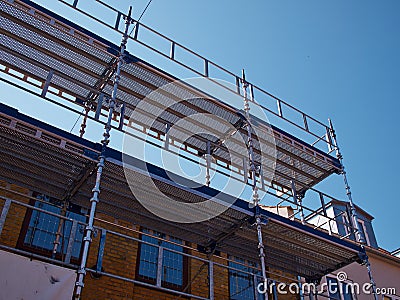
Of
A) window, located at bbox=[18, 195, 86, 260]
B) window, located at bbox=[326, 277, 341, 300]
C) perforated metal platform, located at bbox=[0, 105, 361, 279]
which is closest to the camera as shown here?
perforated metal platform, located at bbox=[0, 105, 361, 279]

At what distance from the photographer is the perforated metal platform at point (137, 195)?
7582 mm

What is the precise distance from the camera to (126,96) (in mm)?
10812

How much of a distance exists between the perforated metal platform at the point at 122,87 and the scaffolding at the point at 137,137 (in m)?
0.02

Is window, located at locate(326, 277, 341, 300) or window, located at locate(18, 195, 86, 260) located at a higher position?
window, located at locate(326, 277, 341, 300)

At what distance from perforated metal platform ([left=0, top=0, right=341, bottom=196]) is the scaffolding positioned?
2 cm

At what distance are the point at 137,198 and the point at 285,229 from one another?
11.3 feet

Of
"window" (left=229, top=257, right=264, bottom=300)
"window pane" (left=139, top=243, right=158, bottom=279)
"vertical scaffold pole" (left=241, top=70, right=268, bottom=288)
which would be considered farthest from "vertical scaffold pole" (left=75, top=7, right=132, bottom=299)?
"window" (left=229, top=257, right=264, bottom=300)

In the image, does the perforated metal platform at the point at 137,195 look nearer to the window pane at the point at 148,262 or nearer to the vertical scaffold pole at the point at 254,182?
the vertical scaffold pole at the point at 254,182

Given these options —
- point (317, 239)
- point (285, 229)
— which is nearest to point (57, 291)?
point (285, 229)

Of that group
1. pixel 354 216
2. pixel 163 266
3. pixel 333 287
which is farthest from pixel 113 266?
pixel 333 287

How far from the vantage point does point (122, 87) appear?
34.4ft

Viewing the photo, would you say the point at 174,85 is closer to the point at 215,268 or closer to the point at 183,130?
the point at 183,130

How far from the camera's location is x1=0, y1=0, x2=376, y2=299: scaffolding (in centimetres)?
806

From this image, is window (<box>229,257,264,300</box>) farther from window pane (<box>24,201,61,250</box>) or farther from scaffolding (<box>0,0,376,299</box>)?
window pane (<box>24,201,61,250</box>)
